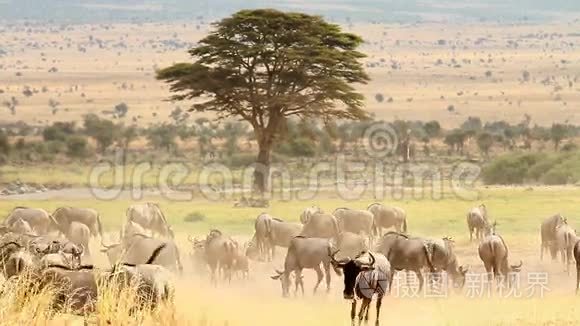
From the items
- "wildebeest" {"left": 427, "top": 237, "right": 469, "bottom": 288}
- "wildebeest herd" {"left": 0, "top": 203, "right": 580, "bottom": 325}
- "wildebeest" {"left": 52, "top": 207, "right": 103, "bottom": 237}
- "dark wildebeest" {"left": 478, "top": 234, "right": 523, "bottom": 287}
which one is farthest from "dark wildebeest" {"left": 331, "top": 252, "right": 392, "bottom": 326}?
"wildebeest" {"left": 52, "top": 207, "right": 103, "bottom": 237}

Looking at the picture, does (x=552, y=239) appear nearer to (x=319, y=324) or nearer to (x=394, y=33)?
(x=319, y=324)

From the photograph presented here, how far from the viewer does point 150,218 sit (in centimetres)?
2561

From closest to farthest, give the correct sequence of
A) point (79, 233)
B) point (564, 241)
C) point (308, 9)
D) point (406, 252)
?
point (406, 252)
point (564, 241)
point (79, 233)
point (308, 9)

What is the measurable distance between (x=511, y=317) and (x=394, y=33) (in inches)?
5729

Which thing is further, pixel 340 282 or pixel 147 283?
pixel 340 282

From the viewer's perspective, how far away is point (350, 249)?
20172 mm

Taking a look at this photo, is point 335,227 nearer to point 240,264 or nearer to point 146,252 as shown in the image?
point 240,264

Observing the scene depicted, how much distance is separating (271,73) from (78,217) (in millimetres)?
17800

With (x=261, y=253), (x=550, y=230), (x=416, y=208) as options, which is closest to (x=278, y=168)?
(x=416, y=208)

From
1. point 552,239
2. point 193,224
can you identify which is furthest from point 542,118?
point 552,239

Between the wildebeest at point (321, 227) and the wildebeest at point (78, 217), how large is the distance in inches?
170

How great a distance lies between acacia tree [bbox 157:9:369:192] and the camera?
40.3 meters

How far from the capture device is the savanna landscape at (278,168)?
15.8 m

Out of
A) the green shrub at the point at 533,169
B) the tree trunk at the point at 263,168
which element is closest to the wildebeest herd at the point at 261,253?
the tree trunk at the point at 263,168
